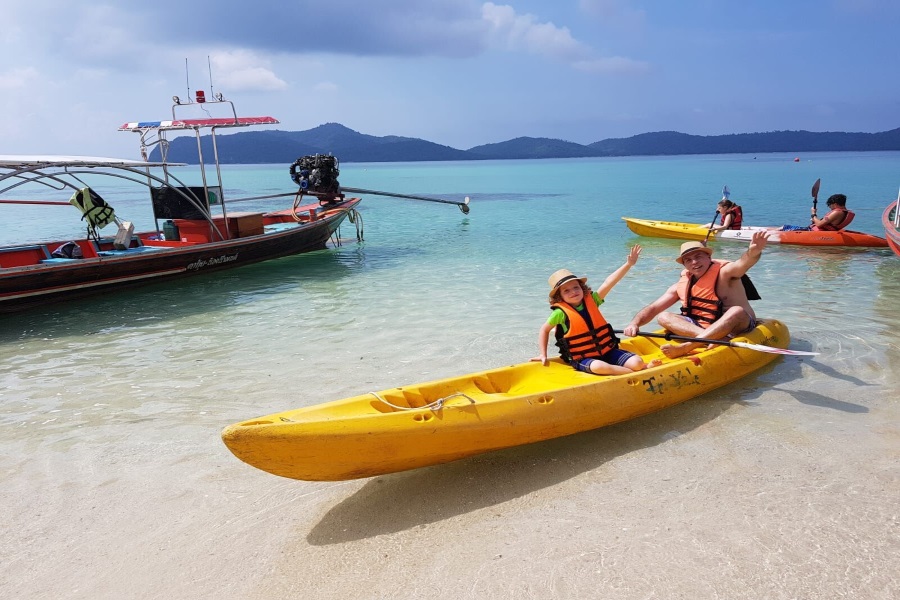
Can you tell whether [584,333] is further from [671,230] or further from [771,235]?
[671,230]

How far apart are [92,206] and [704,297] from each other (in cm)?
1042

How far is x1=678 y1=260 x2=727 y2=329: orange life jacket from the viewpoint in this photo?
6.23 meters

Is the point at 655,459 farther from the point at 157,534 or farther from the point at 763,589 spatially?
the point at 157,534

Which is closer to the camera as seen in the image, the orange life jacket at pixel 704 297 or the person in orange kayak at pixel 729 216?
the orange life jacket at pixel 704 297

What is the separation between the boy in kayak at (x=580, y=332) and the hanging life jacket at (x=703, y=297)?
1.31m

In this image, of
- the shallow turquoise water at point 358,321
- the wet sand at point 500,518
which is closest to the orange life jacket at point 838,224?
the shallow turquoise water at point 358,321

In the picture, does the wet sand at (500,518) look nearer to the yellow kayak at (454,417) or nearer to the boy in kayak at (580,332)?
the yellow kayak at (454,417)

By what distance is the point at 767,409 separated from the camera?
5512 mm

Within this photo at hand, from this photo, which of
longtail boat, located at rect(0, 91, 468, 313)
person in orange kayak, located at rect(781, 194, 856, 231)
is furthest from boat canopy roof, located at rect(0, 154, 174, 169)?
person in orange kayak, located at rect(781, 194, 856, 231)

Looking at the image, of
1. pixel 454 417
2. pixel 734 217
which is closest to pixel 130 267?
pixel 454 417

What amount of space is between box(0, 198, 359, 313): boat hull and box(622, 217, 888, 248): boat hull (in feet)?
31.5

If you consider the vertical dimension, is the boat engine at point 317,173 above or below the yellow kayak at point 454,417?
above

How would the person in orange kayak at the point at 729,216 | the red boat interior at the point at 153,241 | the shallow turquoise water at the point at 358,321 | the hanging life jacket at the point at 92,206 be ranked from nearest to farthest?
the shallow turquoise water at the point at 358,321
the hanging life jacket at the point at 92,206
the red boat interior at the point at 153,241
the person in orange kayak at the point at 729,216

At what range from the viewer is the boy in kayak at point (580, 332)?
204 inches
